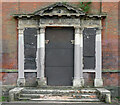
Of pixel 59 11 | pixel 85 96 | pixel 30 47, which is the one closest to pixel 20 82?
pixel 30 47

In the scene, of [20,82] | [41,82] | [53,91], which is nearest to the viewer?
[53,91]

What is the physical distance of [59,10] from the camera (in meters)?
8.35

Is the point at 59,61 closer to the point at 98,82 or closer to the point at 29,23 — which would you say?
the point at 98,82

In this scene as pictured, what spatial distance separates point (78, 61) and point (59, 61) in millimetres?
1069

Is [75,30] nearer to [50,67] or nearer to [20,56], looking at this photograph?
[50,67]

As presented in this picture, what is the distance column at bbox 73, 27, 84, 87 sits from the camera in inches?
328

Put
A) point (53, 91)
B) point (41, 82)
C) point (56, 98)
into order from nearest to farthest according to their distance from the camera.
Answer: point (56, 98) → point (53, 91) → point (41, 82)

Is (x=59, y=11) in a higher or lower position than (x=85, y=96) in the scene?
higher

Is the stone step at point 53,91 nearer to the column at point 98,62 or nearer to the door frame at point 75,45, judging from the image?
A: the door frame at point 75,45

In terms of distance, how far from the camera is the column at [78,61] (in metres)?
8.34

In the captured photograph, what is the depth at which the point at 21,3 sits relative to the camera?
28.4ft

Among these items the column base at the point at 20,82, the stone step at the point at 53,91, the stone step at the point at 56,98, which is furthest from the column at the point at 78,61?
the column base at the point at 20,82

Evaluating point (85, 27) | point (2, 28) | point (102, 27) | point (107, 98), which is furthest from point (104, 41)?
point (2, 28)

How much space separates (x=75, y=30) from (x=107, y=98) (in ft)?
12.6
